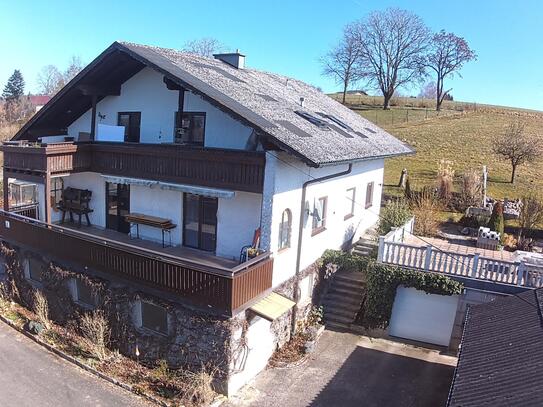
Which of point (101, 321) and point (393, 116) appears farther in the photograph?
point (393, 116)

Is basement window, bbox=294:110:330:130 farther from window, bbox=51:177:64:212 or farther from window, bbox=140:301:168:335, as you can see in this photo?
window, bbox=51:177:64:212

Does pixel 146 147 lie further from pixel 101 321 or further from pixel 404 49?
pixel 404 49

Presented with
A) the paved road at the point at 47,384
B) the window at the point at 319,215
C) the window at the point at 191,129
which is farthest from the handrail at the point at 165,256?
the window at the point at 191,129

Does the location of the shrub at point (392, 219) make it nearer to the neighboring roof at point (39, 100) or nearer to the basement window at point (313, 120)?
the basement window at point (313, 120)

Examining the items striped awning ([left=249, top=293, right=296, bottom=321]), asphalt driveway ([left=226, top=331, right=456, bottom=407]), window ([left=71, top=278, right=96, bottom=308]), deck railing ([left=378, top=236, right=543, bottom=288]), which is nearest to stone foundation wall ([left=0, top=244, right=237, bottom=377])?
window ([left=71, top=278, right=96, bottom=308])

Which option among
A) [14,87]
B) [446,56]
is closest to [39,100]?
[14,87]

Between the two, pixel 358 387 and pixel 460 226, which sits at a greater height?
pixel 460 226

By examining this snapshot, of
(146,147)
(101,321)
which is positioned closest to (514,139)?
(146,147)
